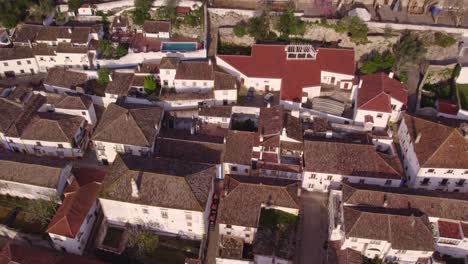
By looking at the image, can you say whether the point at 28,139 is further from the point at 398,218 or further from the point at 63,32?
the point at 398,218

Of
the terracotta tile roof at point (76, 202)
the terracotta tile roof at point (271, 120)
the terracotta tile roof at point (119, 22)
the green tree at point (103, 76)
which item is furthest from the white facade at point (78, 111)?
the terracotta tile roof at point (271, 120)

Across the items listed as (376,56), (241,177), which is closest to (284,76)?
(376,56)

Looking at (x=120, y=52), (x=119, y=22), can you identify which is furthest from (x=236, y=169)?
(x=119, y=22)

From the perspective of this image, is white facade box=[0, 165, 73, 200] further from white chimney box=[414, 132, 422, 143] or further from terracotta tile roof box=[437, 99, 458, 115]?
terracotta tile roof box=[437, 99, 458, 115]

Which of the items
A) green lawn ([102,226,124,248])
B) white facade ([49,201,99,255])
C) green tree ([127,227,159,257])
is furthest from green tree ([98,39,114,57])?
green tree ([127,227,159,257])

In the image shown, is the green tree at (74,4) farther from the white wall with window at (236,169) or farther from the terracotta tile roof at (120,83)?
the white wall with window at (236,169)
